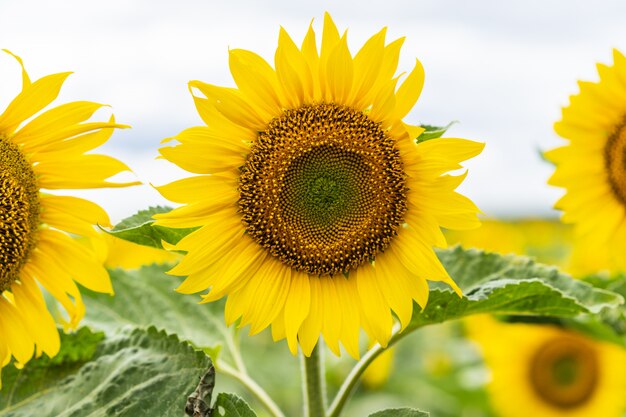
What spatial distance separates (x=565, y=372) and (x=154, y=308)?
2926 mm

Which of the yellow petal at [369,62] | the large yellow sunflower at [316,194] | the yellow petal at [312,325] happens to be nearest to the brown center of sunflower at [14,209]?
the large yellow sunflower at [316,194]

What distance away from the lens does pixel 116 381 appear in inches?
89.9

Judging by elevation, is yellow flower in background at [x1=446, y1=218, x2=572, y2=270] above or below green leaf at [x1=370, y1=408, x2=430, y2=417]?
below

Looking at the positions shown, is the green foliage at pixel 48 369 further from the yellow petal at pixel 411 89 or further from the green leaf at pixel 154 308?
the yellow petal at pixel 411 89

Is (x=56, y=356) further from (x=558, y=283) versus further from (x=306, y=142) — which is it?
(x=558, y=283)

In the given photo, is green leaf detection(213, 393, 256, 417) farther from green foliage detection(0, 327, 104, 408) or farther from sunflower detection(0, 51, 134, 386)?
green foliage detection(0, 327, 104, 408)

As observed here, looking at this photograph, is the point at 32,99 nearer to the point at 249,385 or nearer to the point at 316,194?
the point at 316,194

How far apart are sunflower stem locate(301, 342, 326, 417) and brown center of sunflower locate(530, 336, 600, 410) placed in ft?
9.02

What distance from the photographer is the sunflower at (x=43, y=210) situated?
7.22 feet

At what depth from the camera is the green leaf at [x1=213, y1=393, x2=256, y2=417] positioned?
6.89 ft

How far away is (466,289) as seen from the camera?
247 cm

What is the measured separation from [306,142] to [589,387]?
3.37 metres

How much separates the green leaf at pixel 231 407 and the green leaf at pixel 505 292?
515mm

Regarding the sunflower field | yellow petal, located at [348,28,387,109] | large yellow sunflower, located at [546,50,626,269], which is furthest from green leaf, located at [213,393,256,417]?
large yellow sunflower, located at [546,50,626,269]
